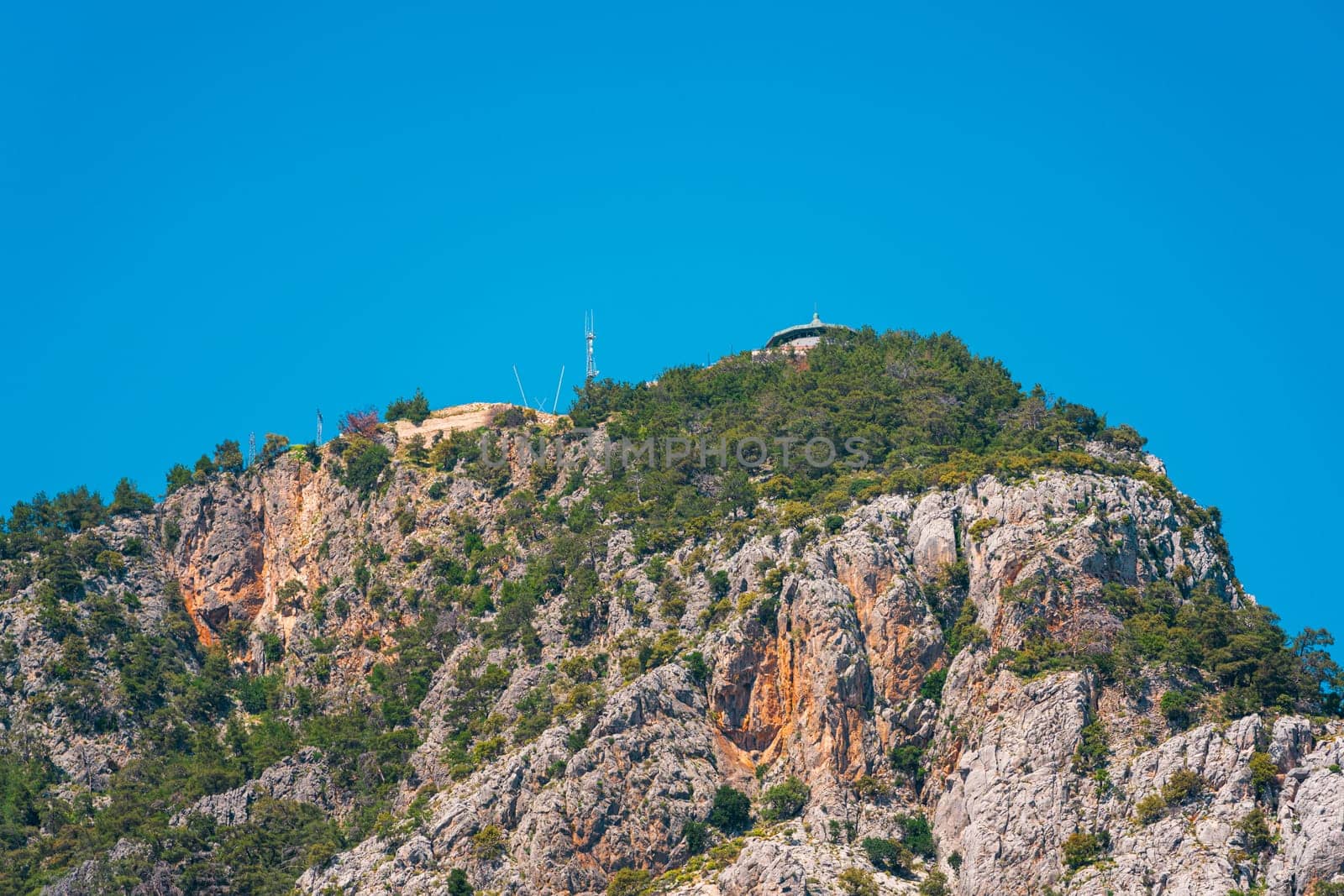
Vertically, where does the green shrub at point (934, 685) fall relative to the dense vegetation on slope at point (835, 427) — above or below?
below

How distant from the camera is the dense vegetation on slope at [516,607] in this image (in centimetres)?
11512

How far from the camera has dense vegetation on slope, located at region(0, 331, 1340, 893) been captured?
11512 centimetres

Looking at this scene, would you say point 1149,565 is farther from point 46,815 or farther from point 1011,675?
point 46,815

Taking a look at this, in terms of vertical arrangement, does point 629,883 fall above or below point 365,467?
below

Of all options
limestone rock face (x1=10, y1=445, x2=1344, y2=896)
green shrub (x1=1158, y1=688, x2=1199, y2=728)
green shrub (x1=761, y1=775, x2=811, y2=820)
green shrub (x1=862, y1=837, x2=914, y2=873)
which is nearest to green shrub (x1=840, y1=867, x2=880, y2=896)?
limestone rock face (x1=10, y1=445, x2=1344, y2=896)

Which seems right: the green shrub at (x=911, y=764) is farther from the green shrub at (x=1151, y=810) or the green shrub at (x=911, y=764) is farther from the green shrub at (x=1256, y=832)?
the green shrub at (x=1256, y=832)

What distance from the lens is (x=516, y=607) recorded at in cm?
13062

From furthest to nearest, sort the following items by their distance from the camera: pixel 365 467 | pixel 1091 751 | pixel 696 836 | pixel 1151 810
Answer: pixel 365 467 < pixel 696 836 < pixel 1091 751 < pixel 1151 810

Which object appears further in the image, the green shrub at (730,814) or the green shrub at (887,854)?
the green shrub at (730,814)

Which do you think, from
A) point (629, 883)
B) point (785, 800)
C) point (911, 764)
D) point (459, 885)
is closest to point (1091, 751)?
point (911, 764)

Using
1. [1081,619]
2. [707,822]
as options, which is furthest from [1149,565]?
[707,822]

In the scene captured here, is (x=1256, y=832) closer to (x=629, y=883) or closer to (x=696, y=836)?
(x=696, y=836)

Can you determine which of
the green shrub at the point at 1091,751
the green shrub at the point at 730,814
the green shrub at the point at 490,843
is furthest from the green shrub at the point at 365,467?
the green shrub at the point at 1091,751

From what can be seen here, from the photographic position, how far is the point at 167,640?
142000 millimetres
